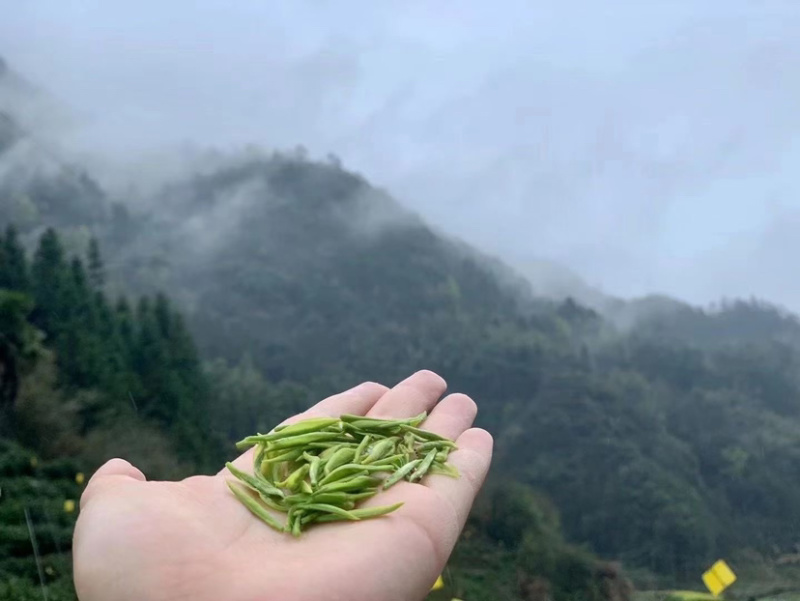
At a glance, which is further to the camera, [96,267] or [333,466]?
[96,267]

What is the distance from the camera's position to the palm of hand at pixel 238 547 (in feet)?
5.84

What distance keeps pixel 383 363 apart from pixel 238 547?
4714 millimetres

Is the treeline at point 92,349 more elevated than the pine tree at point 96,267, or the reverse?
the pine tree at point 96,267

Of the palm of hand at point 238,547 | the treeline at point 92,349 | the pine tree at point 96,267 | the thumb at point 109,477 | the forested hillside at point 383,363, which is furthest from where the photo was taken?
the pine tree at point 96,267

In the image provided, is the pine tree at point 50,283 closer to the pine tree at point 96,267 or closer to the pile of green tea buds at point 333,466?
the pine tree at point 96,267

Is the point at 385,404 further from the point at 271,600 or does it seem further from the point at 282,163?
the point at 282,163

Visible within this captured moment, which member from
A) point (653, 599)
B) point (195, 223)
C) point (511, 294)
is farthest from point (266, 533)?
point (195, 223)

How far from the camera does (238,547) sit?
2.09 metres

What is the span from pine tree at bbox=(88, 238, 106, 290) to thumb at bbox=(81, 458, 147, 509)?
308 inches

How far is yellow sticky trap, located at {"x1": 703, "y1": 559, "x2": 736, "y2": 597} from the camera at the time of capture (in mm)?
3864

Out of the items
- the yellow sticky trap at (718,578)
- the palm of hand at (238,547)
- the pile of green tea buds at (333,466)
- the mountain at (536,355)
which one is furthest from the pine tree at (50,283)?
the yellow sticky trap at (718,578)

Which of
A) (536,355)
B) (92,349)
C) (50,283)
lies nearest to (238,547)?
(536,355)

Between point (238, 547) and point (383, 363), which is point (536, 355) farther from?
point (238, 547)

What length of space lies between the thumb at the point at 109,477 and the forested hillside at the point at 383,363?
8.44 ft
